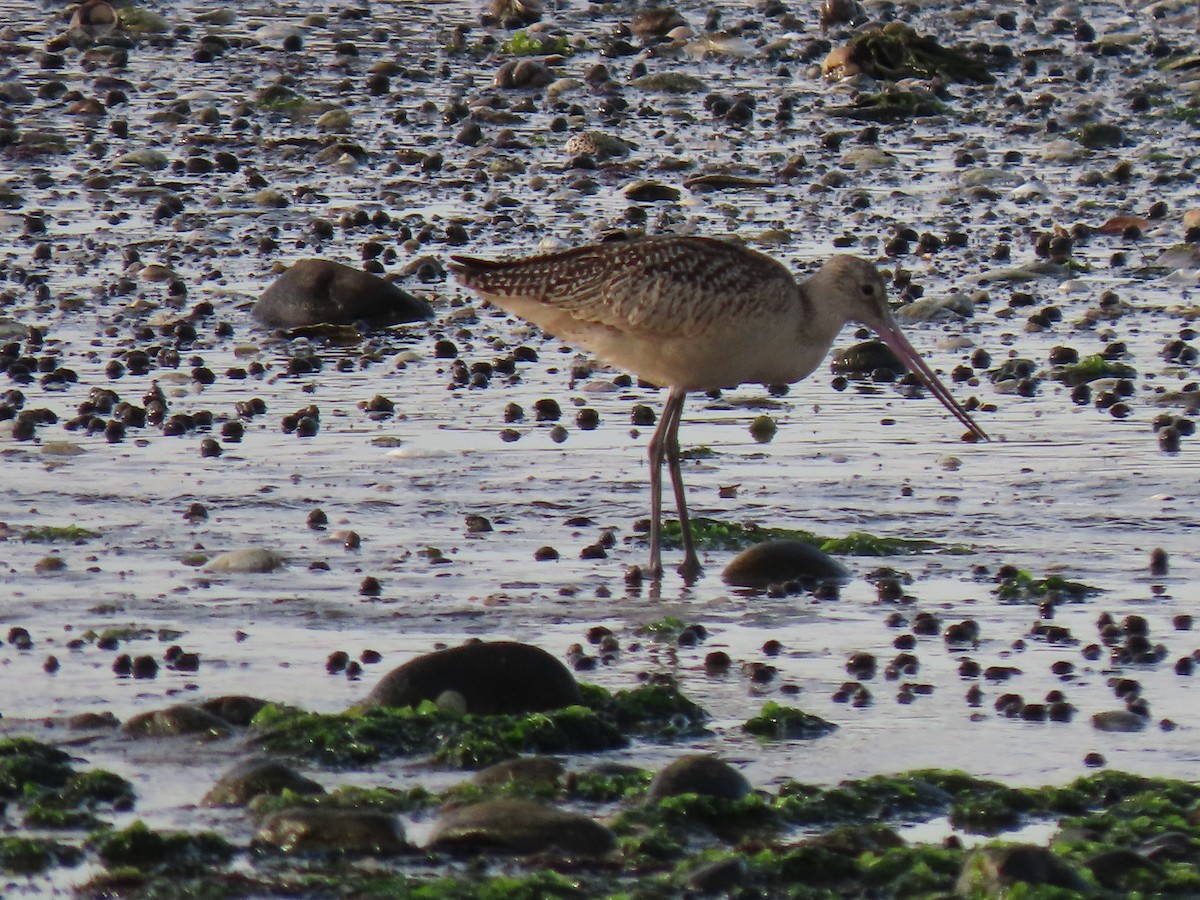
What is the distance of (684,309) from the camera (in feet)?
Answer: 28.6

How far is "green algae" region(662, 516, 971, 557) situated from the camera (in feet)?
27.9

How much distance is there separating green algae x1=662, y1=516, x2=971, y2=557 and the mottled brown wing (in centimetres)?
75

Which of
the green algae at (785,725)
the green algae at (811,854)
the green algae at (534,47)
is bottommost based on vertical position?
the green algae at (811,854)

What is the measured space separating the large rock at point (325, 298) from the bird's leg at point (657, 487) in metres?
3.44

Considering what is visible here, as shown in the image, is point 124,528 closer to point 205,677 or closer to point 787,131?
point 205,677

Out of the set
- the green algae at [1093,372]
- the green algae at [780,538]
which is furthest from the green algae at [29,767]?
the green algae at [1093,372]

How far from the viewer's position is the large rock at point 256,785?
5.66m

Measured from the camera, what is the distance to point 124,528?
853cm

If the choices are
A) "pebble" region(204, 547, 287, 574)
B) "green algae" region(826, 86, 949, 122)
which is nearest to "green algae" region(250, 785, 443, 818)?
"pebble" region(204, 547, 287, 574)

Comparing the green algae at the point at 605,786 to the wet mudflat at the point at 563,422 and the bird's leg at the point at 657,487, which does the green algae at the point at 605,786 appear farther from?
the bird's leg at the point at 657,487

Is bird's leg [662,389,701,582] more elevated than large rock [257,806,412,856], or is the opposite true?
bird's leg [662,389,701,582]

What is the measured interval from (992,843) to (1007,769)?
0.88 meters

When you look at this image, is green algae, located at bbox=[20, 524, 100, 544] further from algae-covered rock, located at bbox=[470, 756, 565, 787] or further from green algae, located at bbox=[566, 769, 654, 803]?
green algae, located at bbox=[566, 769, 654, 803]

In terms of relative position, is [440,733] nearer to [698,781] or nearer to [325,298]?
[698,781]
